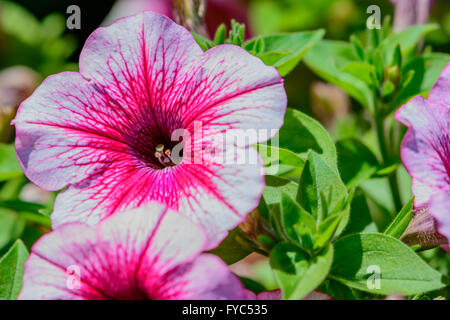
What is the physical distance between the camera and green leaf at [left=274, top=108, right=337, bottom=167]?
3.29 ft

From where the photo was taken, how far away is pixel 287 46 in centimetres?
114

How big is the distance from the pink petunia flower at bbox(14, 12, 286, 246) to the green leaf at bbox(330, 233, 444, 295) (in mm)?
224

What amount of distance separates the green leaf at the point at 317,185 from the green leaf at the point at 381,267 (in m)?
0.07

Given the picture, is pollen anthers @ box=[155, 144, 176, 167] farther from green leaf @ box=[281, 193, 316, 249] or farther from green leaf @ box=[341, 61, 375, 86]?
green leaf @ box=[341, 61, 375, 86]

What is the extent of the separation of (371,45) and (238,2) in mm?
1179

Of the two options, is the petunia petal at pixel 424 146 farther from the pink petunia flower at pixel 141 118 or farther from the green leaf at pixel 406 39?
the green leaf at pixel 406 39

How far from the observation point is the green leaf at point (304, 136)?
100cm

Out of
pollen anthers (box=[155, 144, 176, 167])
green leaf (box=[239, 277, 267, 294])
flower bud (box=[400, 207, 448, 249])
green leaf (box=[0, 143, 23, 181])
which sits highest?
pollen anthers (box=[155, 144, 176, 167])

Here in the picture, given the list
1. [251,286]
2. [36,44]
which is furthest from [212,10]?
[251,286]

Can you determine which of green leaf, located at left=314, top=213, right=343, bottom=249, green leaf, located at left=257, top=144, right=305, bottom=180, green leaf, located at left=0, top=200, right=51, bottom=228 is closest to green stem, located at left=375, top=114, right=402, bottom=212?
green leaf, located at left=257, top=144, right=305, bottom=180

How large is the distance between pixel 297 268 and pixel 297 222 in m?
0.07

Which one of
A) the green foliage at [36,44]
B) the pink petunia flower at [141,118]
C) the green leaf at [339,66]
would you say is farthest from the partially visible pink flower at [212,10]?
the pink petunia flower at [141,118]

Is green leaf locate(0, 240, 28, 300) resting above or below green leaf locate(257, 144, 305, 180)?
below

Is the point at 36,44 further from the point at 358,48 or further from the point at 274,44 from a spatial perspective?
the point at 358,48
